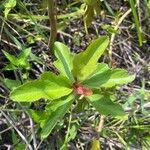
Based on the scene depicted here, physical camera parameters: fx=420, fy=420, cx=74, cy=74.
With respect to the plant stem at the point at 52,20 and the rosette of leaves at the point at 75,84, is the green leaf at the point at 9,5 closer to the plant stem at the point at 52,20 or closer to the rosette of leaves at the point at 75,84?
the plant stem at the point at 52,20

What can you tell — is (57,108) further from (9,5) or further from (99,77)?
(9,5)

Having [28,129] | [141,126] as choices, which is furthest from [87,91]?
[141,126]

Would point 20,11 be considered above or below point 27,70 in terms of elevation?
above

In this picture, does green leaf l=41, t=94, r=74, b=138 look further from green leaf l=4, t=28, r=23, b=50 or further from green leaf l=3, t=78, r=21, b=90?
green leaf l=4, t=28, r=23, b=50

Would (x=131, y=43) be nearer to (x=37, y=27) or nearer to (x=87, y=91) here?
(x=37, y=27)

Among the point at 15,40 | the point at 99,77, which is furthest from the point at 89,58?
the point at 15,40

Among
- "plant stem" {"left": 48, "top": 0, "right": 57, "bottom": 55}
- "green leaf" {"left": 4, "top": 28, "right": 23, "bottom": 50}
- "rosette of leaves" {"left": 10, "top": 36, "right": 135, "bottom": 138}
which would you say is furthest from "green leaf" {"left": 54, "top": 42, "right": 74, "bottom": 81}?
"green leaf" {"left": 4, "top": 28, "right": 23, "bottom": 50}

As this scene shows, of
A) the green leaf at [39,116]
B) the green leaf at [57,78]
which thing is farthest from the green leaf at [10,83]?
the green leaf at [57,78]
